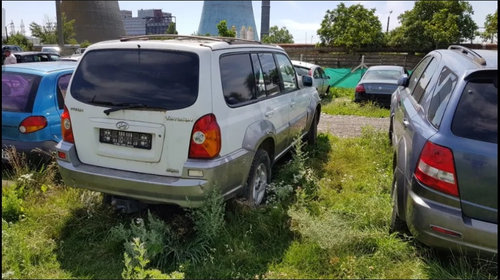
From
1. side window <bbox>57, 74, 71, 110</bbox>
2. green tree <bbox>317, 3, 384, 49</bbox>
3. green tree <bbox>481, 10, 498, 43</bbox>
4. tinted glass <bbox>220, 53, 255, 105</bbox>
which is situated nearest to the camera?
tinted glass <bbox>220, 53, 255, 105</bbox>

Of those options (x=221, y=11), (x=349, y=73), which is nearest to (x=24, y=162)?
(x=349, y=73)

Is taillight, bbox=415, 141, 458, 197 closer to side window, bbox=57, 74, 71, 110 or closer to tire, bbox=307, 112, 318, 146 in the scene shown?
tire, bbox=307, 112, 318, 146

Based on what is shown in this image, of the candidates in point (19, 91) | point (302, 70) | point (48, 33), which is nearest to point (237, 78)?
point (19, 91)

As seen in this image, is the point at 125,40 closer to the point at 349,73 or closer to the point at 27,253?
the point at 27,253

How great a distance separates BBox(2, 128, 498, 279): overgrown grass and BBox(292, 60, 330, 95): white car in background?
9.36m

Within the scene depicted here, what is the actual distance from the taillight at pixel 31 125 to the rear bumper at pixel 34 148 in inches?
6.3

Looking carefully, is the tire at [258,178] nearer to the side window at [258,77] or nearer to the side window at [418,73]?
the side window at [258,77]

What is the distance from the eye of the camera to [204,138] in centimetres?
333

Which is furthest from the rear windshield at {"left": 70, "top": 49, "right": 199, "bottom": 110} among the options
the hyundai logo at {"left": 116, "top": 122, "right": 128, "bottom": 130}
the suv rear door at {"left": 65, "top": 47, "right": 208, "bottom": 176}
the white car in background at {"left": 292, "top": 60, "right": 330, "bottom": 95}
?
the white car in background at {"left": 292, "top": 60, "right": 330, "bottom": 95}

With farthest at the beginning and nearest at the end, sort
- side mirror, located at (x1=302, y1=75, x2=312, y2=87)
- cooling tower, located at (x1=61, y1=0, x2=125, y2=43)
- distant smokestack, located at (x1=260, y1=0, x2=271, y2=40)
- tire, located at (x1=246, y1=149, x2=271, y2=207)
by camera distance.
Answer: cooling tower, located at (x1=61, y1=0, x2=125, y2=43), distant smokestack, located at (x1=260, y1=0, x2=271, y2=40), side mirror, located at (x1=302, y1=75, x2=312, y2=87), tire, located at (x1=246, y1=149, x2=271, y2=207)

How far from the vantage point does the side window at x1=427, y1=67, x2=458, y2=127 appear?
10.1 feet

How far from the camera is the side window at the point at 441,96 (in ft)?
10.1

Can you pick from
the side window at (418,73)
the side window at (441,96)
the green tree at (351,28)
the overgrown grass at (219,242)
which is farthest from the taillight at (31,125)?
the green tree at (351,28)

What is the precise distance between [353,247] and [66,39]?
6136 centimetres
